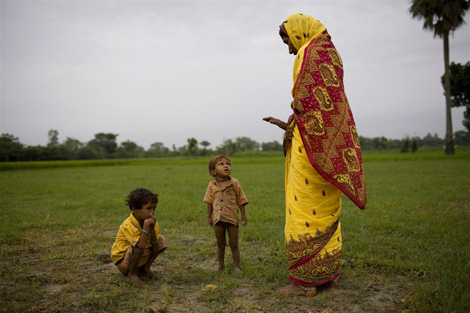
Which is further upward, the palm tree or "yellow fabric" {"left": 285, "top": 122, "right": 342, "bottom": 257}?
the palm tree

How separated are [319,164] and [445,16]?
29.3 meters

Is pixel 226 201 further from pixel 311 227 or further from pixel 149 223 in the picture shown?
pixel 311 227

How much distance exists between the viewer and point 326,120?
3105 millimetres

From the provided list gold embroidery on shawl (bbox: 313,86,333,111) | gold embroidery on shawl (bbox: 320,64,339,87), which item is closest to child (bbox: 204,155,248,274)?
gold embroidery on shawl (bbox: 313,86,333,111)

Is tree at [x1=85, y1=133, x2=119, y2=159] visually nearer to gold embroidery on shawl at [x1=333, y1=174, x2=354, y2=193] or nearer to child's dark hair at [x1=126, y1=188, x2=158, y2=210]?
child's dark hair at [x1=126, y1=188, x2=158, y2=210]

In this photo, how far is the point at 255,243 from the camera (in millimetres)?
5082

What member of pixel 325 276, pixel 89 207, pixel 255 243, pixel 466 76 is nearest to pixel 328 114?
pixel 325 276

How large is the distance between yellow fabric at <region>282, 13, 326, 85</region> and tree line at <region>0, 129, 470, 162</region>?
37.5 meters

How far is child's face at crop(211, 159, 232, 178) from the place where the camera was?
3.80 meters

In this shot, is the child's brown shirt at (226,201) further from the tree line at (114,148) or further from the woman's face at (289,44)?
the tree line at (114,148)

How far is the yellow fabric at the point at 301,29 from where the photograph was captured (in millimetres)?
3359

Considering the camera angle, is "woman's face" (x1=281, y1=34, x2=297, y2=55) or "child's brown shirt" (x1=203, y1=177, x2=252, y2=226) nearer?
"woman's face" (x1=281, y1=34, x2=297, y2=55)

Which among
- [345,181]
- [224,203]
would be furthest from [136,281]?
[345,181]

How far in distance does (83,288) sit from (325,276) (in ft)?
7.94
